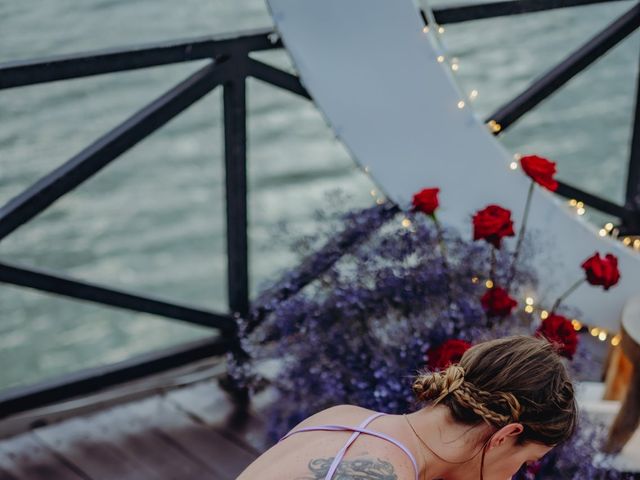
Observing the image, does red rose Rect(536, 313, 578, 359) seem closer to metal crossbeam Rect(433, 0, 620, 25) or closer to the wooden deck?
the wooden deck

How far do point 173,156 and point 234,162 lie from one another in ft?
11.8

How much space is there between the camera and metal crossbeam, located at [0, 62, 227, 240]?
2.41m

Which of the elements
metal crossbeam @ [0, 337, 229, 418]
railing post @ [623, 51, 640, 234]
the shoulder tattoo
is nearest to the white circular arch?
railing post @ [623, 51, 640, 234]

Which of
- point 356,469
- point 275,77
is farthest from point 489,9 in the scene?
point 356,469

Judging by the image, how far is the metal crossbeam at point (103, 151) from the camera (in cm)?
241

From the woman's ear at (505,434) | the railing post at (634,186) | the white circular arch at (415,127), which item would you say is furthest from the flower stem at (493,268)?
the railing post at (634,186)

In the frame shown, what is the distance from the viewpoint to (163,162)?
623 cm

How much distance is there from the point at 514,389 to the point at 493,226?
0.62m

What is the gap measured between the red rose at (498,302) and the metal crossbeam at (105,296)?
2.84ft

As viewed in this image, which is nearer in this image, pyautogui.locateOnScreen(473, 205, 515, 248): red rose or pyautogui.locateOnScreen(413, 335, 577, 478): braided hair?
pyautogui.locateOnScreen(413, 335, 577, 478): braided hair

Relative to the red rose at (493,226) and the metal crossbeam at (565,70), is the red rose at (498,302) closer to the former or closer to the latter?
the red rose at (493,226)

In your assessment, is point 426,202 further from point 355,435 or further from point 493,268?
point 355,435

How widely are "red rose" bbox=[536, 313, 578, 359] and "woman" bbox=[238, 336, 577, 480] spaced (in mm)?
505

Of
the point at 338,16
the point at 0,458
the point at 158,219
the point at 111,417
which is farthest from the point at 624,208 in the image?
the point at 158,219
